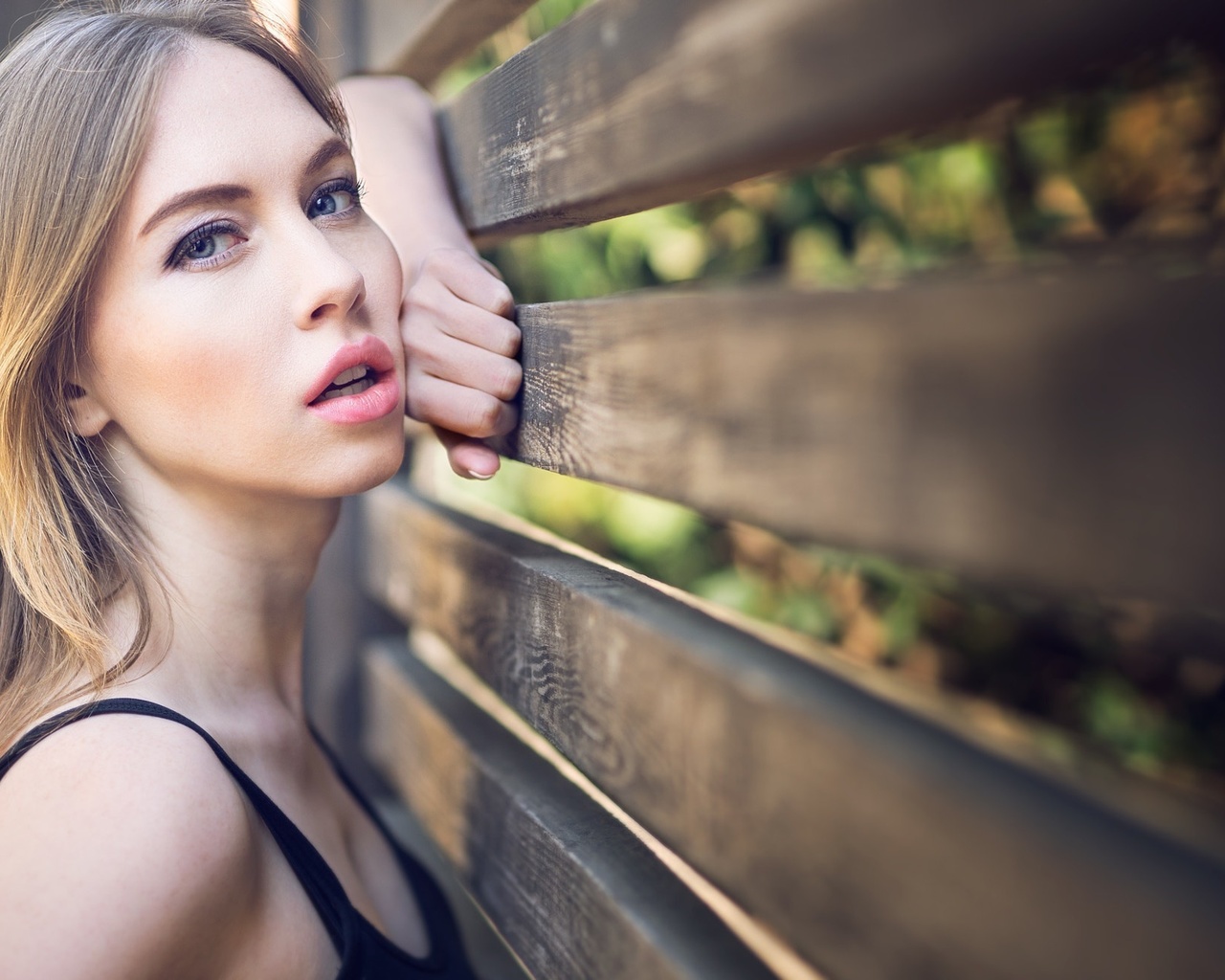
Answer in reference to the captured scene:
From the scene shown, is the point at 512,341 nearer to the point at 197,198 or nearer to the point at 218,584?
the point at 197,198

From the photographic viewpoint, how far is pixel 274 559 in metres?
1.52

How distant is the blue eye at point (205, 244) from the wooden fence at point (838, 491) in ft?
1.19

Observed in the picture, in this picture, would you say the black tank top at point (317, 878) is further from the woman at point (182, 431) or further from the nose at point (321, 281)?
the nose at point (321, 281)

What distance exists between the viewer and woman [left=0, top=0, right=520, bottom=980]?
114cm

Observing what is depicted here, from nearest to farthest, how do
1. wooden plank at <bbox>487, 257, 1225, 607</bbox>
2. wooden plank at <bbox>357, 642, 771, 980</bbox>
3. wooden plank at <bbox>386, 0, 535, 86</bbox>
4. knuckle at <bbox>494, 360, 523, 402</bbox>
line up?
1. wooden plank at <bbox>487, 257, 1225, 607</bbox>
2. wooden plank at <bbox>357, 642, 771, 980</bbox>
3. knuckle at <bbox>494, 360, 523, 402</bbox>
4. wooden plank at <bbox>386, 0, 535, 86</bbox>

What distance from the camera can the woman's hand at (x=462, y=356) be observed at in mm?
1375

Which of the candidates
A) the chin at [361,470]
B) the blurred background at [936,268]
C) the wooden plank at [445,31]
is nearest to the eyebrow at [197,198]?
the chin at [361,470]

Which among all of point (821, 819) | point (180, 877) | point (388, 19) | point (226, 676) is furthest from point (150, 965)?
point (388, 19)

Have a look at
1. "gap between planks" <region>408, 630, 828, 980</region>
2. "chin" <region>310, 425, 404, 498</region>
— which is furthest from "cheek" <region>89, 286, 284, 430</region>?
"gap between planks" <region>408, 630, 828, 980</region>

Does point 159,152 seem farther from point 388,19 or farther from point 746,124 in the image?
point 388,19

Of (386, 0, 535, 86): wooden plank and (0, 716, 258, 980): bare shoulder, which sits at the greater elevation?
(386, 0, 535, 86): wooden plank

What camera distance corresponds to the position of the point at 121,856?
3.54ft

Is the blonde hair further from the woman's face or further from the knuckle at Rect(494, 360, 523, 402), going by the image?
the knuckle at Rect(494, 360, 523, 402)

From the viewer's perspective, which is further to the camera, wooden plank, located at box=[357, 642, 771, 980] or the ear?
the ear
